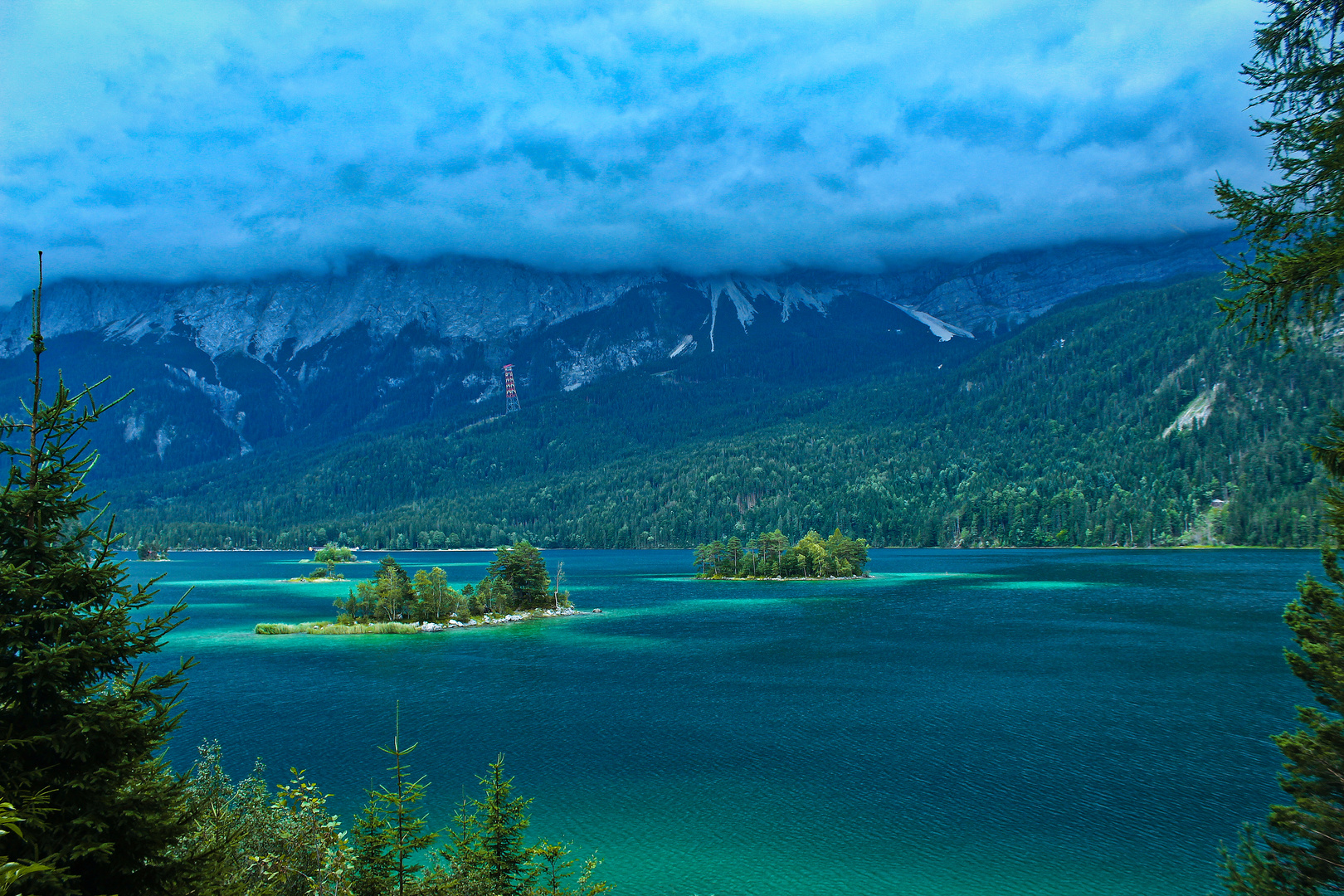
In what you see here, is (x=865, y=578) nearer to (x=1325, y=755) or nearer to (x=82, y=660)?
(x=1325, y=755)

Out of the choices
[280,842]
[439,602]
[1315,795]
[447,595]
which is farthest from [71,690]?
[447,595]

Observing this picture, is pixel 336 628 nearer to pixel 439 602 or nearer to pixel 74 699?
pixel 439 602

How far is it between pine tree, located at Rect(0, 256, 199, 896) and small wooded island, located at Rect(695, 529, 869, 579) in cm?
16200

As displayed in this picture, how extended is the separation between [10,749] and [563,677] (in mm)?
63362

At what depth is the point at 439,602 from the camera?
10838cm

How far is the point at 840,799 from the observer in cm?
4103

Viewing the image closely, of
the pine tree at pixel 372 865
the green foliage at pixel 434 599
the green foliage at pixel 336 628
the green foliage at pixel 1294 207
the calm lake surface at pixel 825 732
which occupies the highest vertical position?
the green foliage at pixel 1294 207

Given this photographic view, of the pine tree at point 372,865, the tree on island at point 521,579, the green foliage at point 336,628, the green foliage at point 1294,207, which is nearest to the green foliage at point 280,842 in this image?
the pine tree at point 372,865

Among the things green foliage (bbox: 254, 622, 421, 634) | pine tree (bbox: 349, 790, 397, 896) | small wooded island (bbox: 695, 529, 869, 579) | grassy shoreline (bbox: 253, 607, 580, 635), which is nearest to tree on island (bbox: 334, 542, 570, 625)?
grassy shoreline (bbox: 253, 607, 580, 635)

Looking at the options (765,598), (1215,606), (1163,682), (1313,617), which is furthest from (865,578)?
(1313,617)

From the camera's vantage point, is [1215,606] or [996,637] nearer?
[996,637]

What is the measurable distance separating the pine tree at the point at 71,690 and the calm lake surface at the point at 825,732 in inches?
984

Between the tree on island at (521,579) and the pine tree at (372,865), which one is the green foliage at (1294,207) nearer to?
the pine tree at (372,865)

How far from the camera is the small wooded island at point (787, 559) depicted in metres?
169
